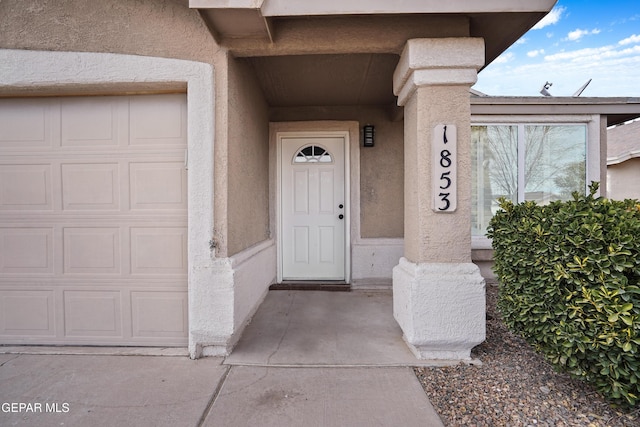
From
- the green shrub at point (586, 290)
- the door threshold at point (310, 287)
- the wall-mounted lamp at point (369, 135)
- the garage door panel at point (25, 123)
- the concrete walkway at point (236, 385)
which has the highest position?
the wall-mounted lamp at point (369, 135)

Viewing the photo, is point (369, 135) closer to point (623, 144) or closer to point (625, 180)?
point (625, 180)

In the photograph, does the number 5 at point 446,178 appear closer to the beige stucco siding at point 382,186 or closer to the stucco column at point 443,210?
the stucco column at point 443,210

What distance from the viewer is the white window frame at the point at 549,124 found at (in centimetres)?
446

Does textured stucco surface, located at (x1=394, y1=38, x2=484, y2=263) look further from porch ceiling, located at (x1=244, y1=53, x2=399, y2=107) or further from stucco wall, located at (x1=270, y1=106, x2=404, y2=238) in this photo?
stucco wall, located at (x1=270, y1=106, x2=404, y2=238)

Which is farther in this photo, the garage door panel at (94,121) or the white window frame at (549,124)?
the white window frame at (549,124)

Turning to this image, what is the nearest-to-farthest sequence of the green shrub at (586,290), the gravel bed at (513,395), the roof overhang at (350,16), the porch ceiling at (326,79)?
the green shrub at (586,290) → the gravel bed at (513,395) → the roof overhang at (350,16) → the porch ceiling at (326,79)

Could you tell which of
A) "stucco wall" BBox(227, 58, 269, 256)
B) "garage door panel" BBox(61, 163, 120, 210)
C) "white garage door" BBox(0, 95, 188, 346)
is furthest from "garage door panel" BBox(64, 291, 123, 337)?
"stucco wall" BBox(227, 58, 269, 256)

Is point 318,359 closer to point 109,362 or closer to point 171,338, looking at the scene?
point 171,338

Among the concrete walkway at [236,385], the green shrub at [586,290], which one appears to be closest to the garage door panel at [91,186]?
the concrete walkway at [236,385]

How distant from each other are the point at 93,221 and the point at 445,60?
3259mm

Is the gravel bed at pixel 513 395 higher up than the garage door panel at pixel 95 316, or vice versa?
the garage door panel at pixel 95 316

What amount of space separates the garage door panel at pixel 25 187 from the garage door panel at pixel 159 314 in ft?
3.84

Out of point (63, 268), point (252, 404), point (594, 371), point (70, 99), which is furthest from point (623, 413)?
point (70, 99)

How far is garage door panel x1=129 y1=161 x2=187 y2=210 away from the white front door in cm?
204
